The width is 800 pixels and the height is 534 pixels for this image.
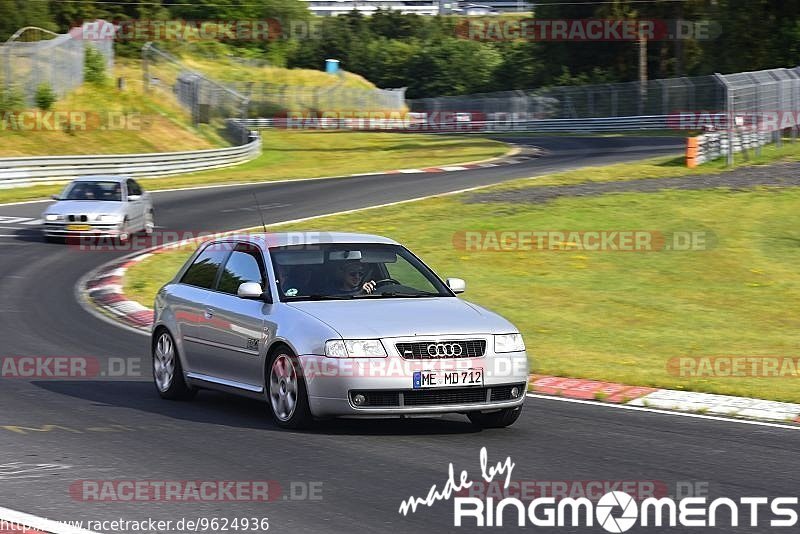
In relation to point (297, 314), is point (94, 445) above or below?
below

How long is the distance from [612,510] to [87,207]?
2112 centimetres

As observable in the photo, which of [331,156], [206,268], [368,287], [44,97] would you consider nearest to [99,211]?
[206,268]

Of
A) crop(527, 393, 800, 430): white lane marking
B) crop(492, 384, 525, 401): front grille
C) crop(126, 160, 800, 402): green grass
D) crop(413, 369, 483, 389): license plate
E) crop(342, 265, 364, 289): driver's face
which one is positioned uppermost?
crop(342, 265, 364, 289): driver's face

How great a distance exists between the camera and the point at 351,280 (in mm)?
10562

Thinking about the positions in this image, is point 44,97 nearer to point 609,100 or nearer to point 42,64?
point 42,64

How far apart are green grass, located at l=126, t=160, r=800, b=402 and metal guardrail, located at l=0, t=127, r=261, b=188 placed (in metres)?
11.6

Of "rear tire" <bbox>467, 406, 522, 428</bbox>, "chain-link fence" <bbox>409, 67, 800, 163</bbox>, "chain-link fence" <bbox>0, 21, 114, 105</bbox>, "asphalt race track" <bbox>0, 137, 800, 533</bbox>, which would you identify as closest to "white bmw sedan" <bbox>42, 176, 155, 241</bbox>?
"asphalt race track" <bbox>0, 137, 800, 533</bbox>

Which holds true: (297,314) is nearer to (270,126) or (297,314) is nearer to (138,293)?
(138,293)

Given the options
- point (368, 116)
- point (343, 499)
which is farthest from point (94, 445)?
point (368, 116)

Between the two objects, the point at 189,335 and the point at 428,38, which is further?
the point at 428,38

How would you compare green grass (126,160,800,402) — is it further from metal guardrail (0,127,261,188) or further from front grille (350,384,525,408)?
metal guardrail (0,127,261,188)

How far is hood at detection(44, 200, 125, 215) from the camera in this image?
26.7 meters

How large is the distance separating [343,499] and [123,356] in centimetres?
737

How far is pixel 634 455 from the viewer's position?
9.10 m
